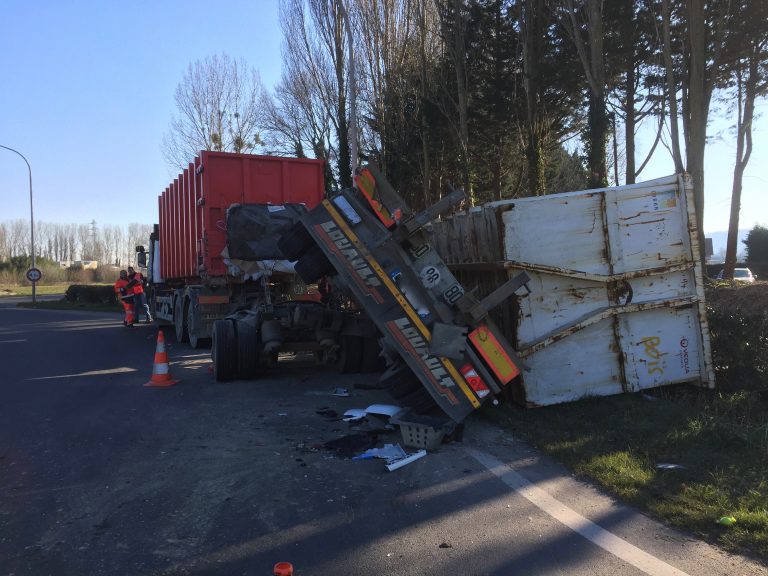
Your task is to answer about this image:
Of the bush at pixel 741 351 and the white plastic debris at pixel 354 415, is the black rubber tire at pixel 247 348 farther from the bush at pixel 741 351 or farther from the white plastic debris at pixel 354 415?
the bush at pixel 741 351

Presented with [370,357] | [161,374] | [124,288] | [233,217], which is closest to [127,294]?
[124,288]

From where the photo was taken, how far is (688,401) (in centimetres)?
619

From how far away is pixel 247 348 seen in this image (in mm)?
8344

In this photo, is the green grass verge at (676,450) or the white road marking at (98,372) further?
the white road marking at (98,372)

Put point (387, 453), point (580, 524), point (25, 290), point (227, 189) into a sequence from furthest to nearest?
point (25, 290) < point (227, 189) < point (387, 453) < point (580, 524)

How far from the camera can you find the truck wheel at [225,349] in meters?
8.29

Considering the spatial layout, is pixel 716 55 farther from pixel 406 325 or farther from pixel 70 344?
pixel 70 344

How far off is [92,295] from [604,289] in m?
32.8

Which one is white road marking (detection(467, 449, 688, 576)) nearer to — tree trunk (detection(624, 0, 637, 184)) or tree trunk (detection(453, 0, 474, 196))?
tree trunk (detection(624, 0, 637, 184))

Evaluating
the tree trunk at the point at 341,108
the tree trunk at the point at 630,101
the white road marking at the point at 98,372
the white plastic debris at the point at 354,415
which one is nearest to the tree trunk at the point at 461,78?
the tree trunk at the point at 630,101

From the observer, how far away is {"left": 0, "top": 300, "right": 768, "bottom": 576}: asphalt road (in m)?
3.21

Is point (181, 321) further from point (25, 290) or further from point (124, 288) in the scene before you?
point (25, 290)

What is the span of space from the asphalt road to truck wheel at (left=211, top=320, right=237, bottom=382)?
151 cm

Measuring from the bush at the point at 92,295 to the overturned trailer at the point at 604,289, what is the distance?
99.6ft
